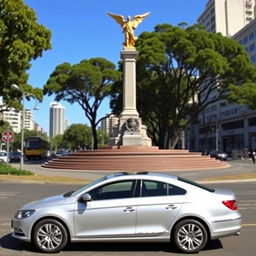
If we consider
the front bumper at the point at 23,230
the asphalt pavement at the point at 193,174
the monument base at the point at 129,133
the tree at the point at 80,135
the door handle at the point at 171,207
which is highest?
the tree at the point at 80,135

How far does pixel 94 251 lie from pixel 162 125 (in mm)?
56997

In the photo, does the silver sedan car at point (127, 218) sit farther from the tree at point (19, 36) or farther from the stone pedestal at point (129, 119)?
the stone pedestal at point (129, 119)

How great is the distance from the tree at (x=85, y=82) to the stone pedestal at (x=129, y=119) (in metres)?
17.6

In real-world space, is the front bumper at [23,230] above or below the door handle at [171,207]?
below

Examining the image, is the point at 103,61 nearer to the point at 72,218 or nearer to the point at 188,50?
the point at 188,50

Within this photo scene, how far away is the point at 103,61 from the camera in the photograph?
6581 cm

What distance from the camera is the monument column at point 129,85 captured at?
4416 cm

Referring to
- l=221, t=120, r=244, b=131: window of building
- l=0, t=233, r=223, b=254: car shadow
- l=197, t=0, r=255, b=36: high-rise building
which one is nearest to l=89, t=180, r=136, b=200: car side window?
l=0, t=233, r=223, b=254: car shadow

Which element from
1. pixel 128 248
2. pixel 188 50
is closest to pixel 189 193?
pixel 128 248

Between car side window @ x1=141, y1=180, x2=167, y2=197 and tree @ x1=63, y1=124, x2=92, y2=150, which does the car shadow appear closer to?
car side window @ x1=141, y1=180, x2=167, y2=197

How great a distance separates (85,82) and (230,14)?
75.2m

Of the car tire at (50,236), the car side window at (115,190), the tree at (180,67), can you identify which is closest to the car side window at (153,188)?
the car side window at (115,190)

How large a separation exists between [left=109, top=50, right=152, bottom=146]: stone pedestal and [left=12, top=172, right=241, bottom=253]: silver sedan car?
Answer: 116ft

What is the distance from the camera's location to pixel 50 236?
24.7 ft
